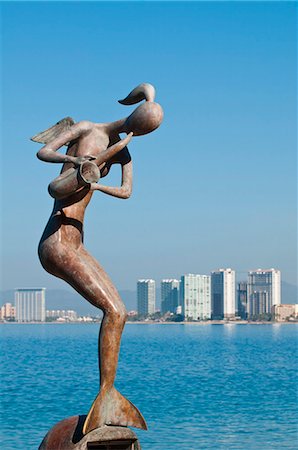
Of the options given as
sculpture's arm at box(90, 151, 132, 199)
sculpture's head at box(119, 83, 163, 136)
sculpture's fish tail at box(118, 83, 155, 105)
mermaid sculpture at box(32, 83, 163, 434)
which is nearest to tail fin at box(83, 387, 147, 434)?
mermaid sculpture at box(32, 83, 163, 434)

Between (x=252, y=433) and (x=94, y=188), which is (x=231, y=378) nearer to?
(x=252, y=433)

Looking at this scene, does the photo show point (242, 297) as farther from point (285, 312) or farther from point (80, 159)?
point (80, 159)

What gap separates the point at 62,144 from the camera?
945 centimetres

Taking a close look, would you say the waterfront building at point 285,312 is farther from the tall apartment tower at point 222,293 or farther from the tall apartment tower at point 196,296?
the tall apartment tower at point 196,296

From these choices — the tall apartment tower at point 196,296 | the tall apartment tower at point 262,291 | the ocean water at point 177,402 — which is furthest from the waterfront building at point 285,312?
the ocean water at point 177,402

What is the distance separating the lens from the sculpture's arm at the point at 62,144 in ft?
30.1

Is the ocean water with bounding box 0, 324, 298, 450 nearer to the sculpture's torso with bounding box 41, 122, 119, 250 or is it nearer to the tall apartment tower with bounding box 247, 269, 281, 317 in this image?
the sculpture's torso with bounding box 41, 122, 119, 250

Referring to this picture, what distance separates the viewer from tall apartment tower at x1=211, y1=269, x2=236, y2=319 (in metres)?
180

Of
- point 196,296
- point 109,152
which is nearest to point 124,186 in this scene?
point 109,152

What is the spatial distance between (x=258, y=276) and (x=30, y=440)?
175910 millimetres

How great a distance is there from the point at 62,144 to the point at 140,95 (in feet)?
2.86

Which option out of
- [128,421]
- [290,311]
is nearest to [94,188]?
[128,421]

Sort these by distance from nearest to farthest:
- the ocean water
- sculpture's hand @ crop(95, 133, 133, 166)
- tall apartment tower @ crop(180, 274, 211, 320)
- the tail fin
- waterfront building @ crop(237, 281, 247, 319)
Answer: the tail fin
sculpture's hand @ crop(95, 133, 133, 166)
the ocean water
tall apartment tower @ crop(180, 274, 211, 320)
waterfront building @ crop(237, 281, 247, 319)

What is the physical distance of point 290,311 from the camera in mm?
183375
